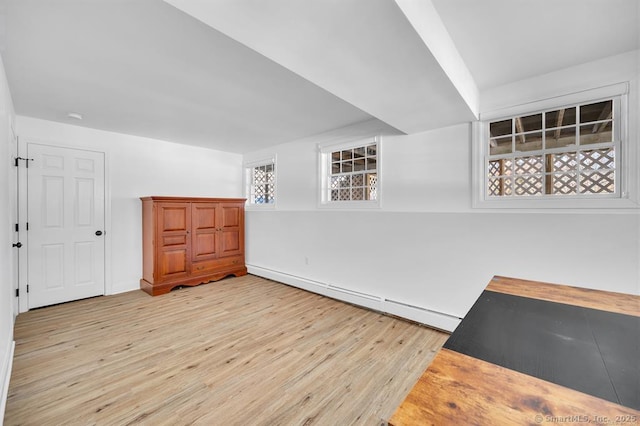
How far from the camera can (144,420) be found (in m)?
1.60

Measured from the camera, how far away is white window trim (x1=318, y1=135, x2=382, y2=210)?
3314mm

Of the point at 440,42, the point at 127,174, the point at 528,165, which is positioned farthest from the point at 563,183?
the point at 127,174

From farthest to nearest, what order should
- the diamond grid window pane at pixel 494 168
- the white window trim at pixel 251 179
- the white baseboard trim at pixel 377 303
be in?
the white window trim at pixel 251 179, the white baseboard trim at pixel 377 303, the diamond grid window pane at pixel 494 168

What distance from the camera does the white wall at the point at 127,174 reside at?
138 inches

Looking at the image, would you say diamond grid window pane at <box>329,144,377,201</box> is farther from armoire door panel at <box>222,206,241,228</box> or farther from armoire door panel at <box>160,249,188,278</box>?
armoire door panel at <box>160,249,188,278</box>

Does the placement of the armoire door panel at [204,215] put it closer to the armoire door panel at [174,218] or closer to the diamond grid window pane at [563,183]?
the armoire door panel at [174,218]

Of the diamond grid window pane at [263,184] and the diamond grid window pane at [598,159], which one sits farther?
the diamond grid window pane at [263,184]

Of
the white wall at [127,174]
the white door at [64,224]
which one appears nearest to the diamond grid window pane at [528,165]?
the white wall at [127,174]

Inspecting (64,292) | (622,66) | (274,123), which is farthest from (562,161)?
(64,292)

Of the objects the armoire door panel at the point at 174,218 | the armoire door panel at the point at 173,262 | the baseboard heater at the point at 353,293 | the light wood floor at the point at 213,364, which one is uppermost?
the armoire door panel at the point at 174,218

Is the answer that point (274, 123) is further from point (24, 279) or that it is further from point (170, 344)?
point (24, 279)

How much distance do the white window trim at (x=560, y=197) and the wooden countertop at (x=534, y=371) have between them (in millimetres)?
1162

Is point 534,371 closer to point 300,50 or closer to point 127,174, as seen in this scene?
point 300,50

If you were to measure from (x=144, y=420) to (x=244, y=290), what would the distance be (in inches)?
97.4
